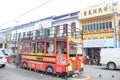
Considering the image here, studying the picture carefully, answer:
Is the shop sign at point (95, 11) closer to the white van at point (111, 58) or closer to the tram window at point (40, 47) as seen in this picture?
the white van at point (111, 58)

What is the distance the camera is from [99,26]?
32312 millimetres

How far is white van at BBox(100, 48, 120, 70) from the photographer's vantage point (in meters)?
21.5

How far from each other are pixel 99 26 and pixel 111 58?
437 inches

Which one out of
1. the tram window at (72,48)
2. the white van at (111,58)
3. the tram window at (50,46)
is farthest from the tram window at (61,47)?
the white van at (111,58)

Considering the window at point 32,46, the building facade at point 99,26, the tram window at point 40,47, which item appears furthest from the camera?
the building facade at point 99,26

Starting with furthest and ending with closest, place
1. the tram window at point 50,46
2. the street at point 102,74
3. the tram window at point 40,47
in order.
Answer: the tram window at point 40,47 < the tram window at point 50,46 < the street at point 102,74

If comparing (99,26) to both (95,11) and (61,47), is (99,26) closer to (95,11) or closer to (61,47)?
(95,11)

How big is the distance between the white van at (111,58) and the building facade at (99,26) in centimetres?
821

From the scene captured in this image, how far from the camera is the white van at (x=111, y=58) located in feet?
70.6

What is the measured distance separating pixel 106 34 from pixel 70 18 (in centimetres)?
769

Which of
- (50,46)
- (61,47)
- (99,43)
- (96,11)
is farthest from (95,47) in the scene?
(61,47)

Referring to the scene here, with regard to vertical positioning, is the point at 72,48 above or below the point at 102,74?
above

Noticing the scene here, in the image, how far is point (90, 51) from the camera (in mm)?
34219

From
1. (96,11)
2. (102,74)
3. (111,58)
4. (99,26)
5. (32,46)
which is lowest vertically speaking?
(102,74)
